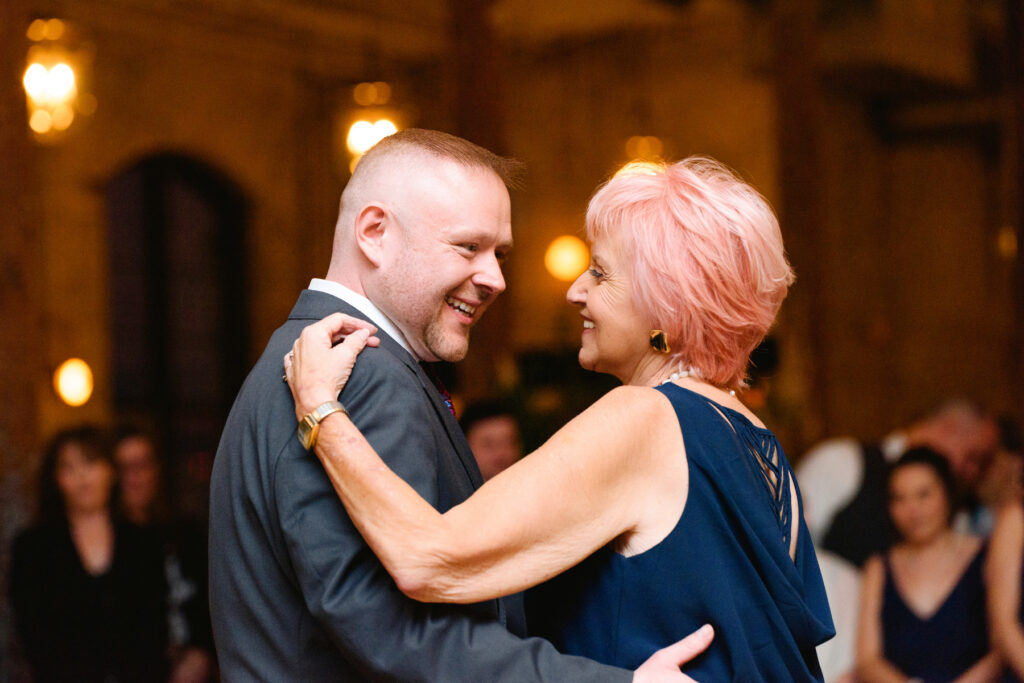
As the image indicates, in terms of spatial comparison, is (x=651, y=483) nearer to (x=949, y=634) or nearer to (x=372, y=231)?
(x=372, y=231)

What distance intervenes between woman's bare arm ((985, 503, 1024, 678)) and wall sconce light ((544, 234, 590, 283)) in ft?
22.0

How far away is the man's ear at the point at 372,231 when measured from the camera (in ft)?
6.10

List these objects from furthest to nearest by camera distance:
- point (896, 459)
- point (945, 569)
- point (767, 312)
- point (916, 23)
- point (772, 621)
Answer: point (916, 23)
point (896, 459)
point (945, 569)
point (767, 312)
point (772, 621)

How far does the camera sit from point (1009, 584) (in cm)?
449

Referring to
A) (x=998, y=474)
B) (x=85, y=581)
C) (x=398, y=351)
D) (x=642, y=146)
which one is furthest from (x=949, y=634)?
(x=642, y=146)

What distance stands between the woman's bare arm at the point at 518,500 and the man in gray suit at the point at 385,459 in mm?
53

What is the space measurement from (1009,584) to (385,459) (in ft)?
11.8

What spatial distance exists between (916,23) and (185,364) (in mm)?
7772

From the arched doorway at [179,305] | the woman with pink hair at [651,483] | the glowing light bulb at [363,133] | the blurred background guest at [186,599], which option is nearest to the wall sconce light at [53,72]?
the glowing light bulb at [363,133]

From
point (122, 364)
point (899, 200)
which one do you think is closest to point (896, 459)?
point (122, 364)

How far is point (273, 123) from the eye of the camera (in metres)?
11.1

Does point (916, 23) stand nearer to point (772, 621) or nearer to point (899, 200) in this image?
point (899, 200)

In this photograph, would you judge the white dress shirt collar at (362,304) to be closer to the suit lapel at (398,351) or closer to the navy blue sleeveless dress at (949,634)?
the suit lapel at (398,351)

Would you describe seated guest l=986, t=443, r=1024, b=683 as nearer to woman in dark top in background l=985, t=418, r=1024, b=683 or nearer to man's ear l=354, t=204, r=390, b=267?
woman in dark top in background l=985, t=418, r=1024, b=683
